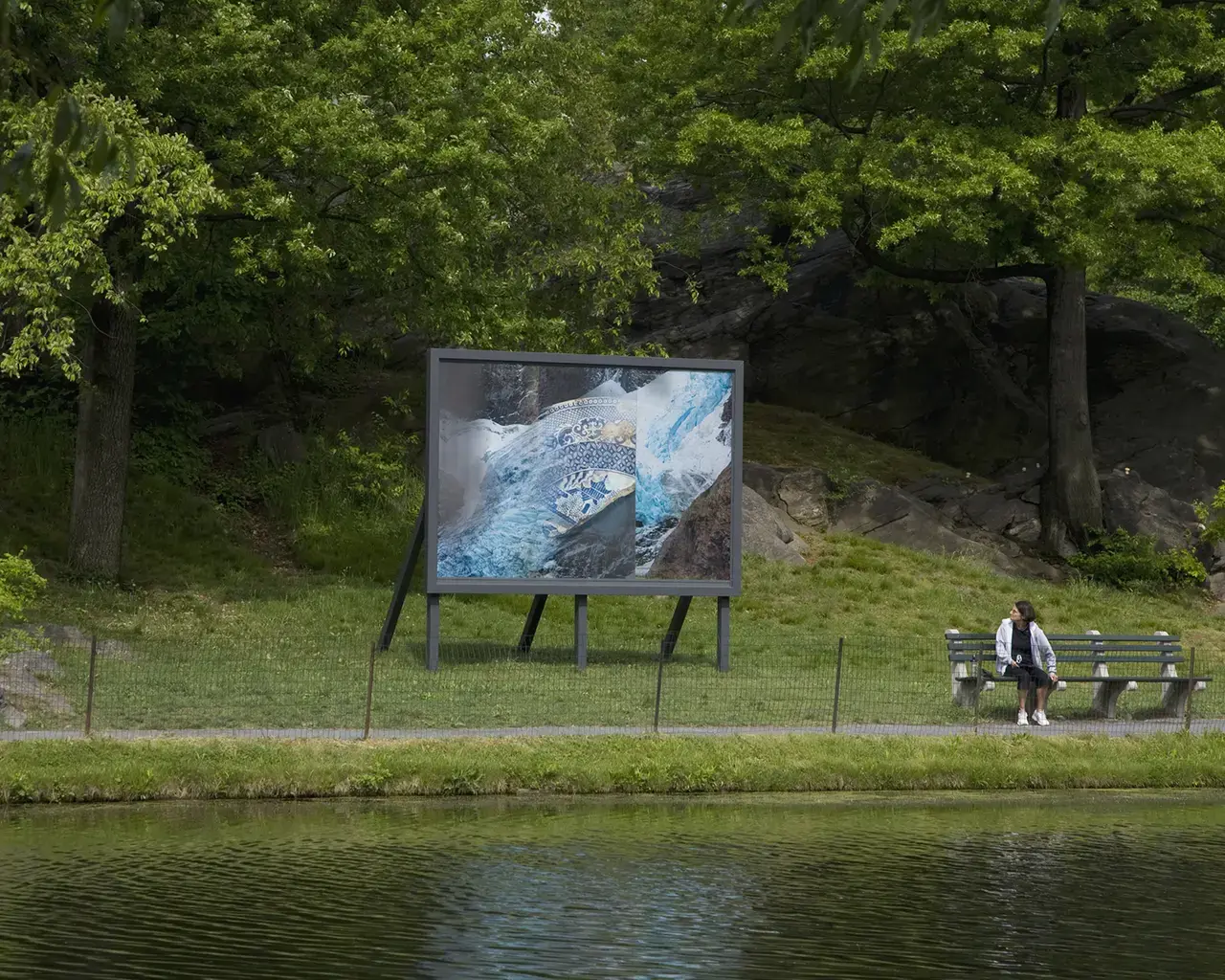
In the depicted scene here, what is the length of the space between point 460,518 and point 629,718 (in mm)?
5056

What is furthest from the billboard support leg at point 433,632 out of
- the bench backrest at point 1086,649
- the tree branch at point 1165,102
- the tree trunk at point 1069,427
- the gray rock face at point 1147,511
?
the tree branch at point 1165,102

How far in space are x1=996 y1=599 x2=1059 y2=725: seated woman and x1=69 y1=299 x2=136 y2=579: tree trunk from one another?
14.8 metres

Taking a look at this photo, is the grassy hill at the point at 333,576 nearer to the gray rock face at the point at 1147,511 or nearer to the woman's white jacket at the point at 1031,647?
the gray rock face at the point at 1147,511

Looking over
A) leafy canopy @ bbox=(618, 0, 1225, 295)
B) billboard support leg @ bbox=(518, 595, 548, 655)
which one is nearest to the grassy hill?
billboard support leg @ bbox=(518, 595, 548, 655)

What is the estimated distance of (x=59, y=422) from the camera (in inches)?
1344

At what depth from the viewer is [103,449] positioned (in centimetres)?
2905

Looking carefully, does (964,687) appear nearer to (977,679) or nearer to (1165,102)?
(977,679)

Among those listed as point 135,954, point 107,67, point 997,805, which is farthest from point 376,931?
point 107,67

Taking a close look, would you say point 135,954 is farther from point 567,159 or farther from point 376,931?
point 567,159

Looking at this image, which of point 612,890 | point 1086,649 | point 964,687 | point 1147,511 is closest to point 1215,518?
point 1147,511

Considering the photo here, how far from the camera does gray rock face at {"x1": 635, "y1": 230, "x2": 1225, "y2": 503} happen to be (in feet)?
135

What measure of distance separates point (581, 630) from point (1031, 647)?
621 centimetres

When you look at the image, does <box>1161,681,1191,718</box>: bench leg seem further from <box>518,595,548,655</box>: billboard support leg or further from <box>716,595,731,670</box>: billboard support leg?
<box>518,595,548,655</box>: billboard support leg

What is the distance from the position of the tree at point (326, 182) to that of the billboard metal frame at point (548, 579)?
13.4 ft
